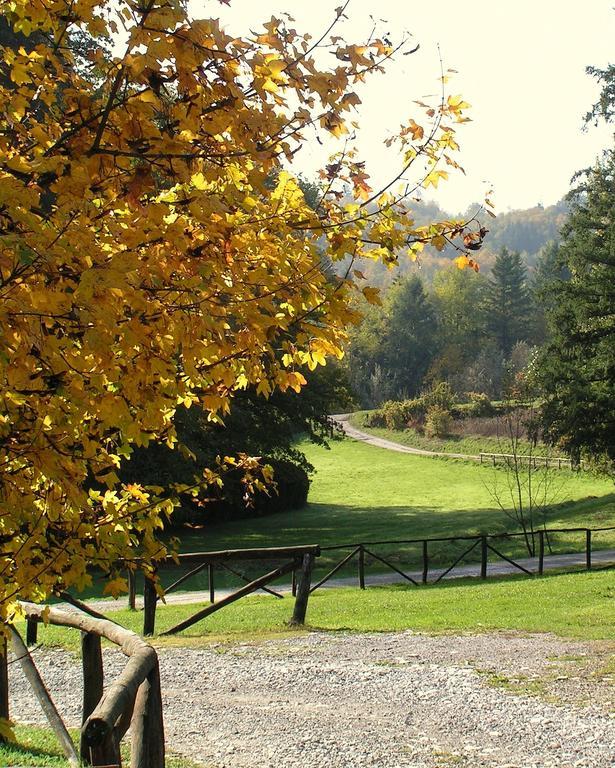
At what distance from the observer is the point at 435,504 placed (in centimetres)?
4316

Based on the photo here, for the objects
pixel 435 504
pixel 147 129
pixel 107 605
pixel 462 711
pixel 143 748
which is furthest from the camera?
pixel 435 504

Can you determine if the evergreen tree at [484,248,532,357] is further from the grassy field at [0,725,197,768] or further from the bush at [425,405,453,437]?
the grassy field at [0,725,197,768]

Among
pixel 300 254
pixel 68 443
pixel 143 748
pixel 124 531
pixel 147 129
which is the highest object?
pixel 147 129

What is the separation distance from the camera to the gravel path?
6.70 meters

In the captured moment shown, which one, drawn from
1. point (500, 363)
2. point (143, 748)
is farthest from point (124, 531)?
point (500, 363)

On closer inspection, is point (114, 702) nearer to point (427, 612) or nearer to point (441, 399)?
point (427, 612)

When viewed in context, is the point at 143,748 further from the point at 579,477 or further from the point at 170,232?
the point at 579,477

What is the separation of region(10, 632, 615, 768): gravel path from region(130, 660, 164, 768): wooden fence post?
2.24m

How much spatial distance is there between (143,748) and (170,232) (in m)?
2.49

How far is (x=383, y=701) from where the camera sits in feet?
27.1

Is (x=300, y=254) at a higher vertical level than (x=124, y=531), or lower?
higher

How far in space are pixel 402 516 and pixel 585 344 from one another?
33.2ft

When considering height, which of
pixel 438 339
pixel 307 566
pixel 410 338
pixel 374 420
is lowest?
pixel 374 420

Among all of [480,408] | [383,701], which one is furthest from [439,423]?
[383,701]
